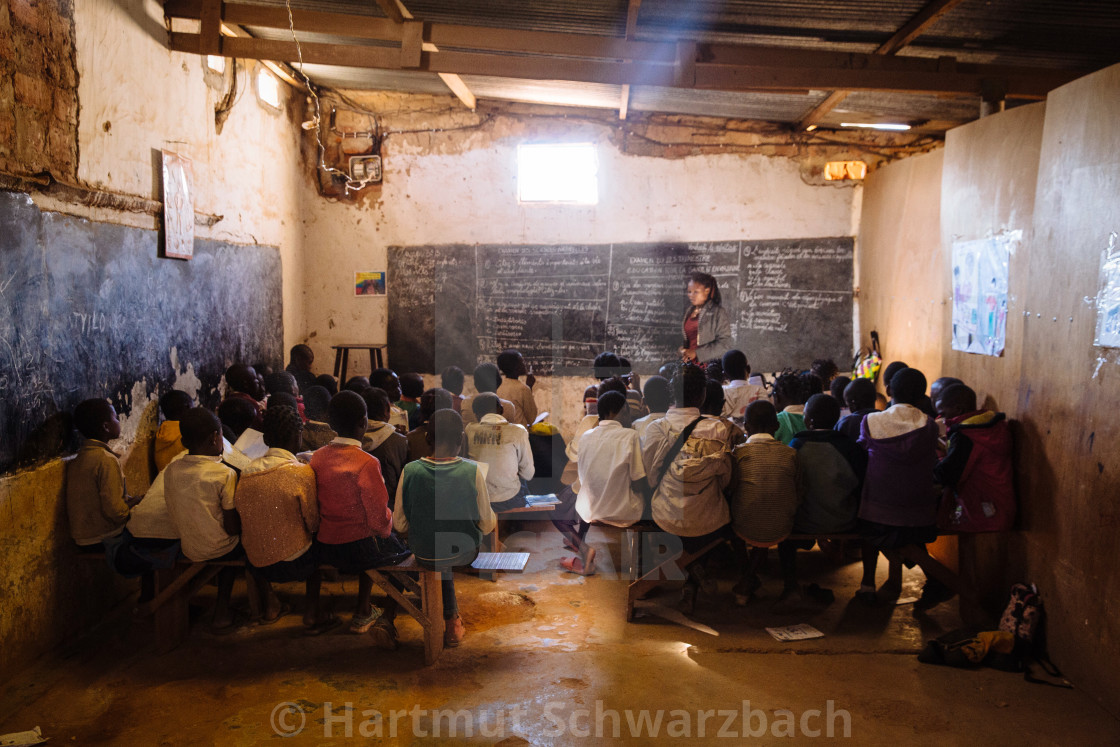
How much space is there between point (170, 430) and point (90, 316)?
0.70 m

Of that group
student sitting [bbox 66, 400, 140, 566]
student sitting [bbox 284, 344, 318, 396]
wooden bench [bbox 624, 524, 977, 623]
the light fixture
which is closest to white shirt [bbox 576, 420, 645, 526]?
wooden bench [bbox 624, 524, 977, 623]

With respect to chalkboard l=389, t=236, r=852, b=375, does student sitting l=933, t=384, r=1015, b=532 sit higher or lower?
lower

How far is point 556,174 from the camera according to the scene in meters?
6.68

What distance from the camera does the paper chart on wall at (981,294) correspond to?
12.4 ft

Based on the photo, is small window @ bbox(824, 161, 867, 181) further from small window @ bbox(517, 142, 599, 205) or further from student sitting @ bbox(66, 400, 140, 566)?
student sitting @ bbox(66, 400, 140, 566)

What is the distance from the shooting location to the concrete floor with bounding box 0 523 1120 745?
255 cm

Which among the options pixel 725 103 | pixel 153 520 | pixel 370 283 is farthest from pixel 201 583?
pixel 725 103

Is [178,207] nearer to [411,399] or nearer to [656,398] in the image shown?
[411,399]

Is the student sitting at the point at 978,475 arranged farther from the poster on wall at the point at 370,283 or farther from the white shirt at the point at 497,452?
the poster on wall at the point at 370,283

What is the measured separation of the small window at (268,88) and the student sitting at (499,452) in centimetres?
349

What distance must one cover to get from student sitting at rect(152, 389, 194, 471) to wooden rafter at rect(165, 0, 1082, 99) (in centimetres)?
215

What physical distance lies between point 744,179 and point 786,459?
3.79 m

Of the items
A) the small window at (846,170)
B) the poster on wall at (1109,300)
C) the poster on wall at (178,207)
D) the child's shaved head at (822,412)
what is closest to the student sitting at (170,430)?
the poster on wall at (178,207)

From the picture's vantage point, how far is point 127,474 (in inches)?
150
